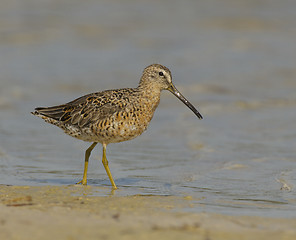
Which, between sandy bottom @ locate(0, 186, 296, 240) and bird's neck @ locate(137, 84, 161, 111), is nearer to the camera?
sandy bottom @ locate(0, 186, 296, 240)

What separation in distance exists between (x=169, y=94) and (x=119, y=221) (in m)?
8.18

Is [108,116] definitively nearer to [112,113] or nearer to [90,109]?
[112,113]

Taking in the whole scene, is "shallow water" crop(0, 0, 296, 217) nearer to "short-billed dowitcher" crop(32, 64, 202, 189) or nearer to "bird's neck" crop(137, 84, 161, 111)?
"short-billed dowitcher" crop(32, 64, 202, 189)

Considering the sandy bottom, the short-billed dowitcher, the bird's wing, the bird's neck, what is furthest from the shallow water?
the bird's neck

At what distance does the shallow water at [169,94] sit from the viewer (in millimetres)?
7438

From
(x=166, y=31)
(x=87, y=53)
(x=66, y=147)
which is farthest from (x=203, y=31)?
(x=66, y=147)

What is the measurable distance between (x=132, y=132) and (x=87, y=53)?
9.13 metres

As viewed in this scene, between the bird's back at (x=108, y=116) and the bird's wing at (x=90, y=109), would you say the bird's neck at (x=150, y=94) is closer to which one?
the bird's back at (x=108, y=116)

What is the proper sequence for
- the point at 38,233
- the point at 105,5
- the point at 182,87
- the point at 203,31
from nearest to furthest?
the point at 38,233 → the point at 182,87 → the point at 203,31 → the point at 105,5

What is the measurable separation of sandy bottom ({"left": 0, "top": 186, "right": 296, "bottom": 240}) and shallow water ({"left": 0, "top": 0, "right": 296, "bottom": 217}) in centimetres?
46

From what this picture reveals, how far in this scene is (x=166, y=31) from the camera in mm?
17828

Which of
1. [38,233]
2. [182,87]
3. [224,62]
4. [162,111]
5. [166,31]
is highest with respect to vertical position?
[166,31]

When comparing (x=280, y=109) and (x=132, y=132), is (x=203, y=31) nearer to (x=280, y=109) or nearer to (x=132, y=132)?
(x=280, y=109)

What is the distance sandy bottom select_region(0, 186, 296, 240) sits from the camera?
4.65 m
